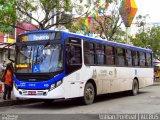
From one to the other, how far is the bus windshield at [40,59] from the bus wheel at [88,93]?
2.02 metres

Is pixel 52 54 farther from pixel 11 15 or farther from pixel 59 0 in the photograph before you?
pixel 59 0

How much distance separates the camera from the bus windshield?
1388 cm

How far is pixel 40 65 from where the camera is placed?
46.1 feet

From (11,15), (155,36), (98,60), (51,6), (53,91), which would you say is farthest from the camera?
(155,36)

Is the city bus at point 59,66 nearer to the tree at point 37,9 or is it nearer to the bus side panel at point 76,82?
the bus side panel at point 76,82

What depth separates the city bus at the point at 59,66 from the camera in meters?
13.8

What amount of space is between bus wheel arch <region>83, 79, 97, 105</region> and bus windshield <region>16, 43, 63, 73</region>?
2.02 metres

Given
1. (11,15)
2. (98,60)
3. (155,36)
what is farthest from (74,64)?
(155,36)

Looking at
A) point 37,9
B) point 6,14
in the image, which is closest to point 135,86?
point 37,9

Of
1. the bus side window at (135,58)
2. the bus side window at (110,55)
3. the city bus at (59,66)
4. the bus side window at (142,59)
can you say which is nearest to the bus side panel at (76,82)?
the city bus at (59,66)

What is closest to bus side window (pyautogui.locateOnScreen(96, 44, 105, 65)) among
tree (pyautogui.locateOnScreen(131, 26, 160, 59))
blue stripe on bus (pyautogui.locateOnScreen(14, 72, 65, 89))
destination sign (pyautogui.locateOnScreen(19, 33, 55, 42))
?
destination sign (pyautogui.locateOnScreen(19, 33, 55, 42))

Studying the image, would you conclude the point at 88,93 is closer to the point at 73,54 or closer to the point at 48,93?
the point at 73,54

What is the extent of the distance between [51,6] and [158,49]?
26.9 metres

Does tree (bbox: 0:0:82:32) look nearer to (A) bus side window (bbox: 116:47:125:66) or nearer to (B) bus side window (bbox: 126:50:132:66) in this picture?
(A) bus side window (bbox: 116:47:125:66)
